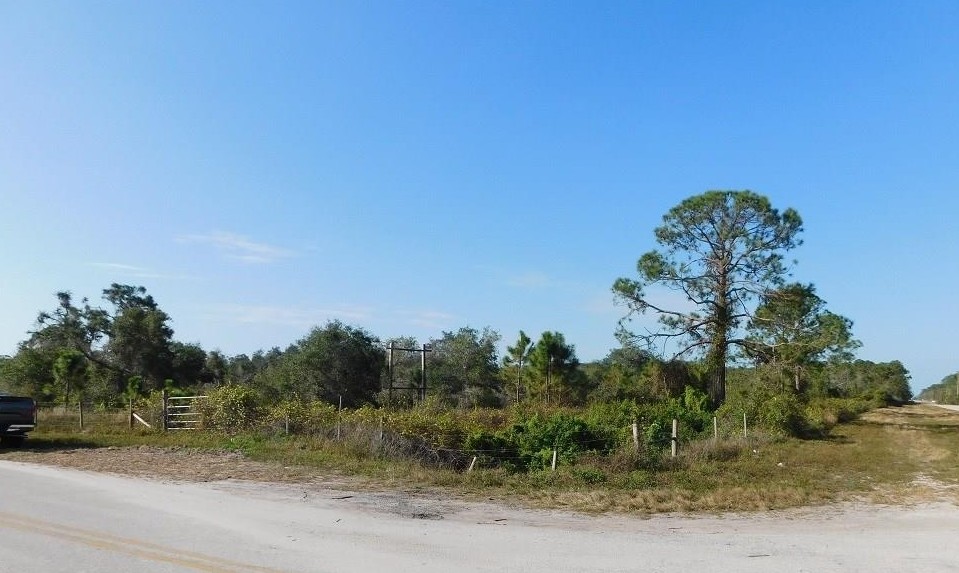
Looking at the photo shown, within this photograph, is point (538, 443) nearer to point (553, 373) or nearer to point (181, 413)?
point (181, 413)

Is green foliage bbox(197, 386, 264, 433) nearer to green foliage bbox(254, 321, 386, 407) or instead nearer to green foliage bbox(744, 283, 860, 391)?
green foliage bbox(254, 321, 386, 407)

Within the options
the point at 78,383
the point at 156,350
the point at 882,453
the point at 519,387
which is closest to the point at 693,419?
the point at 882,453

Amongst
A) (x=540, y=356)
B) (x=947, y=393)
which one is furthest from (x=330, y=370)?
(x=947, y=393)

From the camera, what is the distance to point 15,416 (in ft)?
66.4

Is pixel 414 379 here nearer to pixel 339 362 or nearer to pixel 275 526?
pixel 339 362

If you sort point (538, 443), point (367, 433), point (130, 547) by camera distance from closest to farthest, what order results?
point (130, 547), point (367, 433), point (538, 443)

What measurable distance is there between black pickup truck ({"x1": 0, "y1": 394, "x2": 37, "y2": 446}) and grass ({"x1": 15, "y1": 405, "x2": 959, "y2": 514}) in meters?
0.79

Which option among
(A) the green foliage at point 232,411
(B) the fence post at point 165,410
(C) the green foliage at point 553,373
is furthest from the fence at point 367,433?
(C) the green foliage at point 553,373

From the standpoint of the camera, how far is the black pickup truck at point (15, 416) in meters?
20.1

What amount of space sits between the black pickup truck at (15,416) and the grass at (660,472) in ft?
2.58

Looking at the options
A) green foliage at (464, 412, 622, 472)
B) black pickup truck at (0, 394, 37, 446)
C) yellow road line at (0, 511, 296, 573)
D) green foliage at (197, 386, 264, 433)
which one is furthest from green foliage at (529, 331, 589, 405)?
yellow road line at (0, 511, 296, 573)

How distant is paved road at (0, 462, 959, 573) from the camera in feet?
23.8

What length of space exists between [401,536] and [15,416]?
17066mm

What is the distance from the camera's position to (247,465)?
53.2 ft
